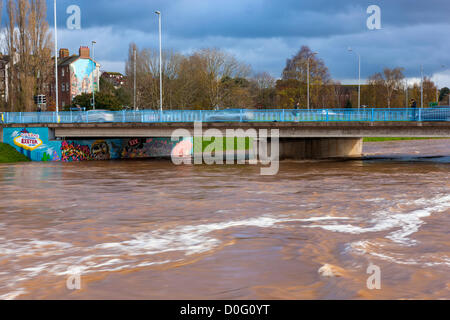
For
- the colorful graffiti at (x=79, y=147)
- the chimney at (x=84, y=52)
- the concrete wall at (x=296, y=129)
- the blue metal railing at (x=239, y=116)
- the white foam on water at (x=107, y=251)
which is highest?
the chimney at (x=84, y=52)

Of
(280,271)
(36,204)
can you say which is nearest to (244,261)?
(280,271)

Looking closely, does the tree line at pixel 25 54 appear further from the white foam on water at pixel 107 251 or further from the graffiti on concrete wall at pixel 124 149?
the white foam on water at pixel 107 251

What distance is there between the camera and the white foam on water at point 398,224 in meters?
15.1

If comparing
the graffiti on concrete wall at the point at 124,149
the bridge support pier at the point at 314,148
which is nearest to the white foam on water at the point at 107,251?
the bridge support pier at the point at 314,148

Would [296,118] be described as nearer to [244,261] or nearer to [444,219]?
[444,219]

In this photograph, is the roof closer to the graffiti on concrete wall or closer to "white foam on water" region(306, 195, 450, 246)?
the graffiti on concrete wall

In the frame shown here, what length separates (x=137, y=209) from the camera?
20375 millimetres

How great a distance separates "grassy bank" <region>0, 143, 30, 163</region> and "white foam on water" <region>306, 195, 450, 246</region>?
1451 inches

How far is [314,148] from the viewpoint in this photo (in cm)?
5209

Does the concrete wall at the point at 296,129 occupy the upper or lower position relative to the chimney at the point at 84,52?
lower

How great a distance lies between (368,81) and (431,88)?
2243 centimetres

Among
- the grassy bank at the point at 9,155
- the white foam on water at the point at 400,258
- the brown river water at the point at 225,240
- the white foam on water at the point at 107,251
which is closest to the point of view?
the brown river water at the point at 225,240

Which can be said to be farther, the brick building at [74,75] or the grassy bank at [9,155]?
the brick building at [74,75]

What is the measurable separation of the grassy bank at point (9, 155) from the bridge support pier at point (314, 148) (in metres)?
23.6
